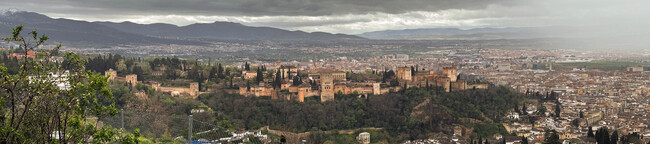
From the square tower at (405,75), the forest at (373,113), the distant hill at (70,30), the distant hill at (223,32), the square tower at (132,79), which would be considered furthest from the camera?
the distant hill at (223,32)

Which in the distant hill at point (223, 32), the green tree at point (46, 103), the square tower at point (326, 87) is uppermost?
the distant hill at point (223, 32)

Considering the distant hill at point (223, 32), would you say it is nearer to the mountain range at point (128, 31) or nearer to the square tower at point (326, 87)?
the mountain range at point (128, 31)

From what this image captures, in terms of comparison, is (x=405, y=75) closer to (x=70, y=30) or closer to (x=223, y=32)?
(x=70, y=30)

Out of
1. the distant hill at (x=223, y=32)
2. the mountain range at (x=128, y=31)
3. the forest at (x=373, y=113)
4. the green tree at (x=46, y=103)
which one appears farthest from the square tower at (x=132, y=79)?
the distant hill at (x=223, y=32)

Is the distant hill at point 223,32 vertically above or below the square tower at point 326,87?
above

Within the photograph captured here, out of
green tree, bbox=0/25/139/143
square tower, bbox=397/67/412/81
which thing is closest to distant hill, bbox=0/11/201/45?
square tower, bbox=397/67/412/81

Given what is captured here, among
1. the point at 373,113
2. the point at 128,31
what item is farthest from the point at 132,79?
the point at 128,31
